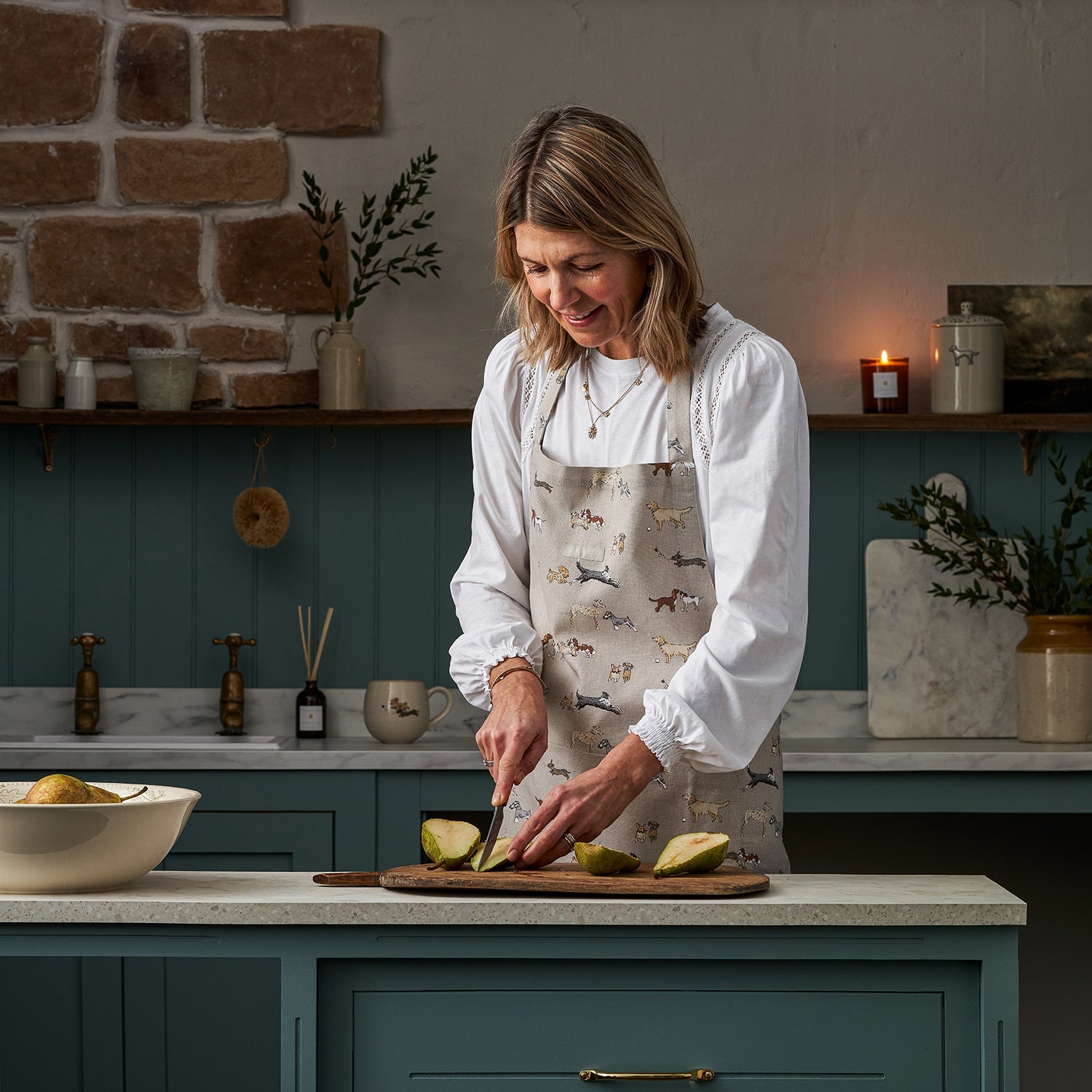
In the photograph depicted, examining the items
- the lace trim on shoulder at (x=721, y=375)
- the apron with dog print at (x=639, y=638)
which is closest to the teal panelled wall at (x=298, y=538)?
the apron with dog print at (x=639, y=638)

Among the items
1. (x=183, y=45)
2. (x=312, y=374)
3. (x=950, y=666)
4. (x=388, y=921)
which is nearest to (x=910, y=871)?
(x=950, y=666)

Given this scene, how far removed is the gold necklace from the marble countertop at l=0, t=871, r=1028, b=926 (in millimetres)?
692

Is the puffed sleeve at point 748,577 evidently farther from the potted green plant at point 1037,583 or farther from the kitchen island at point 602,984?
the potted green plant at point 1037,583

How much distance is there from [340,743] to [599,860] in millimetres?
1808

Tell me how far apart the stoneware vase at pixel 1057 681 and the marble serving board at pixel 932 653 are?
6.4 inches

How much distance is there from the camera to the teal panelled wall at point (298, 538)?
3254 millimetres

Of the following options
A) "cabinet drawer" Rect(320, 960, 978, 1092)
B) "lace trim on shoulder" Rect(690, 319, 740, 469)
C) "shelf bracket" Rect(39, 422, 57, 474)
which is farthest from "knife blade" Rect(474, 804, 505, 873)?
"shelf bracket" Rect(39, 422, 57, 474)

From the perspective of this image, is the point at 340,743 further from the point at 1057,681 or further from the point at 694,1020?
the point at 694,1020

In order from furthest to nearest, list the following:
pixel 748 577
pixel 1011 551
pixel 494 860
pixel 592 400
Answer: pixel 1011 551 → pixel 592 400 → pixel 748 577 → pixel 494 860

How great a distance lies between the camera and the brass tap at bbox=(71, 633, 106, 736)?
124 inches

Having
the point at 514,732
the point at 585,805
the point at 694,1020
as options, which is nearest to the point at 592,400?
the point at 514,732

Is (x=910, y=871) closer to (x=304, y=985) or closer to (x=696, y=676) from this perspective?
(x=696, y=676)

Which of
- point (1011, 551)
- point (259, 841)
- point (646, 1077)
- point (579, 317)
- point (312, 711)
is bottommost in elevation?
point (259, 841)

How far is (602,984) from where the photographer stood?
120 cm
